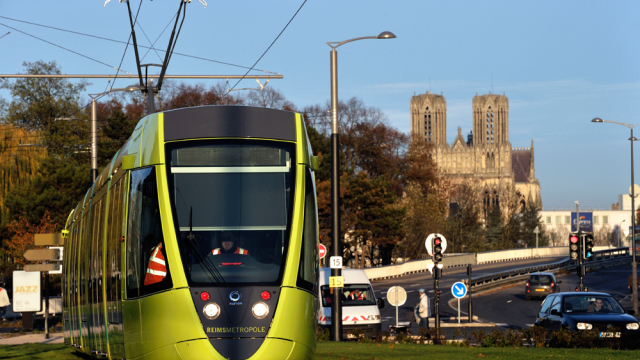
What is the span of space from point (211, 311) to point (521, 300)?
38.2 metres

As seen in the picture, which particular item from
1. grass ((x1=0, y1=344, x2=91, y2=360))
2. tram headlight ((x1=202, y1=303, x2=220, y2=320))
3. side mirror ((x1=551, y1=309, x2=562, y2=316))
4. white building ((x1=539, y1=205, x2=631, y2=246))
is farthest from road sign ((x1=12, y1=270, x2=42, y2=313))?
white building ((x1=539, y1=205, x2=631, y2=246))

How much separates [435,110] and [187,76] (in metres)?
156

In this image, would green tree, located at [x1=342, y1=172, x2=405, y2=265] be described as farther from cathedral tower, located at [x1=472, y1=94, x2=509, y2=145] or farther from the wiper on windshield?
cathedral tower, located at [x1=472, y1=94, x2=509, y2=145]

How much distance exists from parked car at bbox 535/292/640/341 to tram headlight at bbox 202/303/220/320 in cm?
1089

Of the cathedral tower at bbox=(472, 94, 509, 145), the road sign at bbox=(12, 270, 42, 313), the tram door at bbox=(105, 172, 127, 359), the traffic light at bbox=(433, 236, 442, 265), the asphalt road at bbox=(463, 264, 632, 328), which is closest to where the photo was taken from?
the tram door at bbox=(105, 172, 127, 359)

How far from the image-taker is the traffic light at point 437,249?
2030 cm

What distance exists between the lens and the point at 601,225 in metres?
160

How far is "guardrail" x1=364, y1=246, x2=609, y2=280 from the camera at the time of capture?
58562 mm

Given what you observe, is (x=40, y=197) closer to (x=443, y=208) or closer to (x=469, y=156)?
(x=443, y=208)

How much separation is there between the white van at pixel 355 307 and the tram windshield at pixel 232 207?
12.0 metres

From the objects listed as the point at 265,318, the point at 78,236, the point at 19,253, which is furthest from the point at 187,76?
the point at 19,253

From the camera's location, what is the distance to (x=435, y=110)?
176m

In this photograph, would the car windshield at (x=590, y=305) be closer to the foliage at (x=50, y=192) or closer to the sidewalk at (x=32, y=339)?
the sidewalk at (x=32, y=339)

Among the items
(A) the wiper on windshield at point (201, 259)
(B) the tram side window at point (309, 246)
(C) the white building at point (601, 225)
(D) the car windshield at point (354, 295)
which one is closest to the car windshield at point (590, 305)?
(D) the car windshield at point (354, 295)
